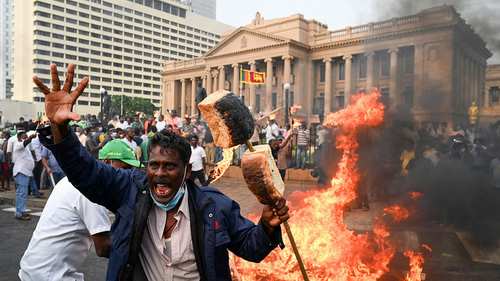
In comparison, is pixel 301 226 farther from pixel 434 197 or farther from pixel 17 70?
pixel 17 70

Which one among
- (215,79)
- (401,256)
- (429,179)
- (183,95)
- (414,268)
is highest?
(215,79)

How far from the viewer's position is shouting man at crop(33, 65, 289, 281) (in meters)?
2.11

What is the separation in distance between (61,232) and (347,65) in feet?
161

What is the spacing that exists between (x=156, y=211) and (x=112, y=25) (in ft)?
399

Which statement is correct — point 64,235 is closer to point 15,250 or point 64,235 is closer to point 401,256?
point 15,250

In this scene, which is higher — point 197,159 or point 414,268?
point 197,159

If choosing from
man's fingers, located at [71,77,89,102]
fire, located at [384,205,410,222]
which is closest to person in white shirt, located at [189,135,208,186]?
fire, located at [384,205,410,222]

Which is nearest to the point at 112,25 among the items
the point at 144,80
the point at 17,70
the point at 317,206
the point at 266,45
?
the point at 144,80

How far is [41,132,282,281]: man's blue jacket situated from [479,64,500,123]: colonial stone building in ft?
23.5

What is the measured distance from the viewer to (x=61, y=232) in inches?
111

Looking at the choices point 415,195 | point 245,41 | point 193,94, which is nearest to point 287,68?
point 245,41

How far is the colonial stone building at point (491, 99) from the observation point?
7.98 meters

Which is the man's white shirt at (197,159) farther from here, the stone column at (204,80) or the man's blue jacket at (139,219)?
the stone column at (204,80)

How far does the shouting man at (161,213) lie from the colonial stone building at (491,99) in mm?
7188
